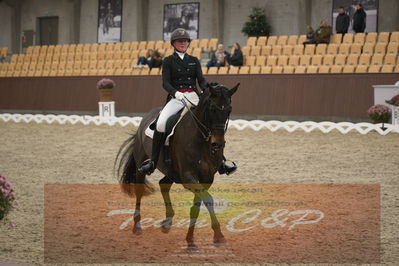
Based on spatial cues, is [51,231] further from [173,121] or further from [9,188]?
[173,121]

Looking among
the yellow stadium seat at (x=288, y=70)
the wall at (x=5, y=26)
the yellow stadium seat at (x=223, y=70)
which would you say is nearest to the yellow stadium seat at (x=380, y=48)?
the yellow stadium seat at (x=288, y=70)

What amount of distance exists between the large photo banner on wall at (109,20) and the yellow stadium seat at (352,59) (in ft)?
42.4

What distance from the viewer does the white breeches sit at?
530 cm

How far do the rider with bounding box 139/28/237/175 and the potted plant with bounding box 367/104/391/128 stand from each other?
9.20 metres

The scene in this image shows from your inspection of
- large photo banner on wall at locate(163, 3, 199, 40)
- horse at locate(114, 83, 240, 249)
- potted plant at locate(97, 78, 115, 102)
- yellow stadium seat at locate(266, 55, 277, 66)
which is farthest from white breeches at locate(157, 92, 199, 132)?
large photo banner on wall at locate(163, 3, 199, 40)

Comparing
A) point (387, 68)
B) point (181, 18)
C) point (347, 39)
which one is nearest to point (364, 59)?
point (387, 68)

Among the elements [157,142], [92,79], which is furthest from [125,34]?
[157,142]

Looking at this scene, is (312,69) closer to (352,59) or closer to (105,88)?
(352,59)

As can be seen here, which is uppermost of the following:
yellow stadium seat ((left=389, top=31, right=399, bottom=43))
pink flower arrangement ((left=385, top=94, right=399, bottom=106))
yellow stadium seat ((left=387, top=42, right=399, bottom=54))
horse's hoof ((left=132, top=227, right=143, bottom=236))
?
yellow stadium seat ((left=389, top=31, right=399, bottom=43))

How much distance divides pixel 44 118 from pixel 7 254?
14.5 metres

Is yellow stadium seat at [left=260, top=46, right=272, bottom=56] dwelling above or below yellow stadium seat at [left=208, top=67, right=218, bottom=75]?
above

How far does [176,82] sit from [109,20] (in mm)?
22329

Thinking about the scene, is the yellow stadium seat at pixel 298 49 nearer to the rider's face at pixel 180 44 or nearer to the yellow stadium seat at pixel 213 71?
the yellow stadium seat at pixel 213 71

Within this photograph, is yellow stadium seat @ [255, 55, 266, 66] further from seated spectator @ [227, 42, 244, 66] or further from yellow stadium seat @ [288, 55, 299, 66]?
yellow stadium seat @ [288, 55, 299, 66]
